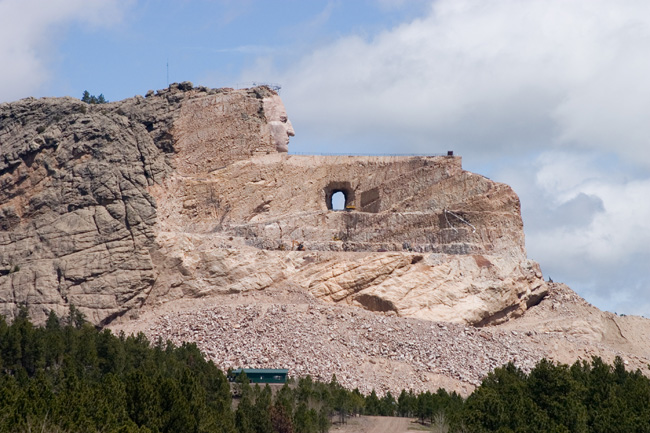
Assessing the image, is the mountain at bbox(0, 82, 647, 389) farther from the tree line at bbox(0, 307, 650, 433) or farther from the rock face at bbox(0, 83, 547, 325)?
the tree line at bbox(0, 307, 650, 433)

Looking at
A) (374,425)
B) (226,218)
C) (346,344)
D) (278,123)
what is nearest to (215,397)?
(374,425)

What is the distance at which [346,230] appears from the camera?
7550cm

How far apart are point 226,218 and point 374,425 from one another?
69.5 feet

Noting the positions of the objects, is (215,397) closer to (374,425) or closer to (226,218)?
(374,425)

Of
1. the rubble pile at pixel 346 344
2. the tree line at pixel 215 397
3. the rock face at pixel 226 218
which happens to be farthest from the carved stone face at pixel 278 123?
the tree line at pixel 215 397

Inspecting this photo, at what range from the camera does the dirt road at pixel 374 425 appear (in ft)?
192

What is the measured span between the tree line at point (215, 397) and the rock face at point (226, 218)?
211 inches

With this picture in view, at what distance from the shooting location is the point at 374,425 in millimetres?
59031

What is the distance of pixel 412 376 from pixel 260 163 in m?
18.3

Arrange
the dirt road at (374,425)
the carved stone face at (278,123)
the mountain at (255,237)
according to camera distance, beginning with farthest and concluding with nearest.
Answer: the carved stone face at (278,123) < the mountain at (255,237) < the dirt road at (374,425)

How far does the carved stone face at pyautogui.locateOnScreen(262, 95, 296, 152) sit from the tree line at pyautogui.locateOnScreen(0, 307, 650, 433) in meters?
16.6

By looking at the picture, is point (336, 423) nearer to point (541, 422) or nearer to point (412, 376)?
point (412, 376)

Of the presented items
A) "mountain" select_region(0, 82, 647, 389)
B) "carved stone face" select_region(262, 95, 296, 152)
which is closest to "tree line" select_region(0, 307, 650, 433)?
"mountain" select_region(0, 82, 647, 389)

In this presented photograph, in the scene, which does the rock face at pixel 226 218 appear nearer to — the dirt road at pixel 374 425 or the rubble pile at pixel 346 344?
the rubble pile at pixel 346 344
